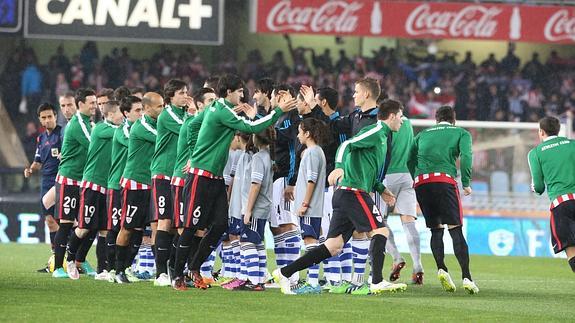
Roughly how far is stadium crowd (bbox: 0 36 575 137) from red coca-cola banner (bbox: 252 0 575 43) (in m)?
1.59

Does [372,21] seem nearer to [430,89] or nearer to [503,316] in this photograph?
[430,89]

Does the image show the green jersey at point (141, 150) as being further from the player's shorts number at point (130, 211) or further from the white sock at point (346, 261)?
the white sock at point (346, 261)

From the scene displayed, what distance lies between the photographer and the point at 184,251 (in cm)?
1191

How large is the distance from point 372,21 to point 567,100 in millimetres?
5681

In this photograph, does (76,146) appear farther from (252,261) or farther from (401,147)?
(401,147)

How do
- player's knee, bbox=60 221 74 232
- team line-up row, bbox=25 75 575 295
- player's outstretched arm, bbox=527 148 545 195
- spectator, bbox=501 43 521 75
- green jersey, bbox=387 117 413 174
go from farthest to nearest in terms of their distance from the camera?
spectator, bbox=501 43 521 75
player's knee, bbox=60 221 74 232
green jersey, bbox=387 117 413 174
player's outstretched arm, bbox=527 148 545 195
team line-up row, bbox=25 75 575 295

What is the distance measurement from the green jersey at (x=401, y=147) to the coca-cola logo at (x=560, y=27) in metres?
14.9

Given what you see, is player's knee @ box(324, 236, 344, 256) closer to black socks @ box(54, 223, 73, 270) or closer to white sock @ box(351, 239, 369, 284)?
white sock @ box(351, 239, 369, 284)

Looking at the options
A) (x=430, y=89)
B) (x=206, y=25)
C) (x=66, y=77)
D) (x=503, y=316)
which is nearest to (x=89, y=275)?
(x=503, y=316)

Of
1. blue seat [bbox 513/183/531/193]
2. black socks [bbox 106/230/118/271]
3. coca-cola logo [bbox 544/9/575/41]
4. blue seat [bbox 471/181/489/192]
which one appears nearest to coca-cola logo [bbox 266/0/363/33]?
coca-cola logo [bbox 544/9/575/41]

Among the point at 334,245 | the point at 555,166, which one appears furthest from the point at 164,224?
the point at 555,166

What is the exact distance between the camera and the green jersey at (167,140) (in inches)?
504

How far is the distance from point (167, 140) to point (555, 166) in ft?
13.0

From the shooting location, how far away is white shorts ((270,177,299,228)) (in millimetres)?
12852
